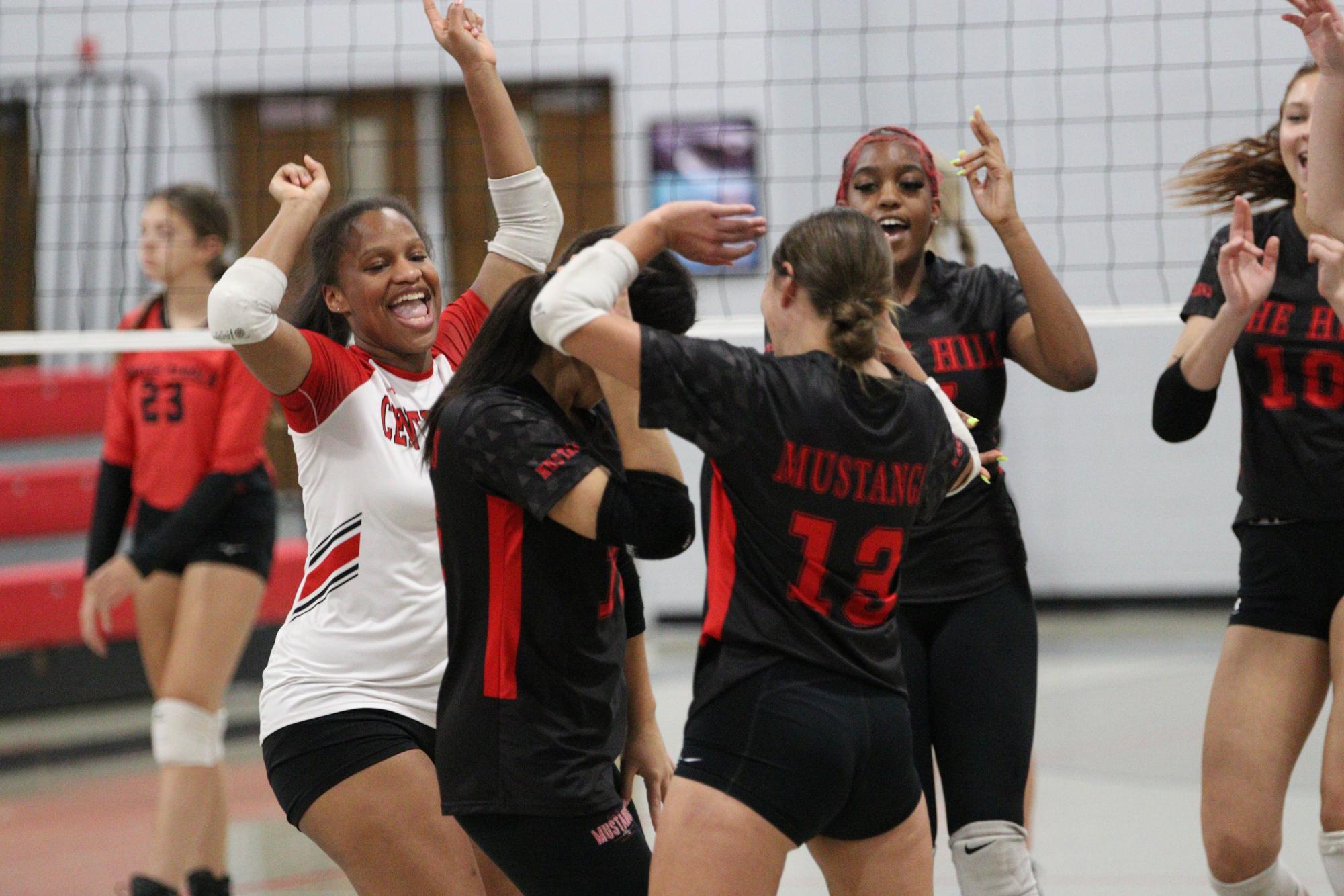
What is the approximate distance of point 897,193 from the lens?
10.8 feet

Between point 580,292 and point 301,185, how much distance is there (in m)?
1.12

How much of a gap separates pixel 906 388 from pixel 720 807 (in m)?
0.67

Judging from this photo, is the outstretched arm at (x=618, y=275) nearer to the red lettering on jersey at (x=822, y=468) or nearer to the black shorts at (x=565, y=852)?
the red lettering on jersey at (x=822, y=468)

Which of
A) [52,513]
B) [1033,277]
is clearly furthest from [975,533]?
[52,513]

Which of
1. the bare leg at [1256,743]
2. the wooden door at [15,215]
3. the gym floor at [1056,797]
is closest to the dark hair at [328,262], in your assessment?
the bare leg at [1256,743]

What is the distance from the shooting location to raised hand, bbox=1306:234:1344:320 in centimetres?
304

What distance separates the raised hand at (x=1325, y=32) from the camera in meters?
3.09

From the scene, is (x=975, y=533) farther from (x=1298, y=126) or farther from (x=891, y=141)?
(x=1298, y=126)

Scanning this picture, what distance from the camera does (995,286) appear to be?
11.0ft

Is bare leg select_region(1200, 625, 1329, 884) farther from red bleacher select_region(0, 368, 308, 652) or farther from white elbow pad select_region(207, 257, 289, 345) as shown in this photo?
red bleacher select_region(0, 368, 308, 652)

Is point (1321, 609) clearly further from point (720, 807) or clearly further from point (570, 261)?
point (570, 261)

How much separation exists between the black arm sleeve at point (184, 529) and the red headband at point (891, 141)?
2282 millimetres

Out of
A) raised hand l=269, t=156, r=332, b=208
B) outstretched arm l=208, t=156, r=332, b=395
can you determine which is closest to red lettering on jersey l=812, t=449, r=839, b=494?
outstretched arm l=208, t=156, r=332, b=395

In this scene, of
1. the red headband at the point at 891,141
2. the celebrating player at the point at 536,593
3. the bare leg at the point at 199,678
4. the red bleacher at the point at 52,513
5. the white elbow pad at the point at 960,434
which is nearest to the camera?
the celebrating player at the point at 536,593
